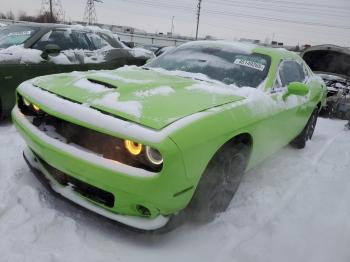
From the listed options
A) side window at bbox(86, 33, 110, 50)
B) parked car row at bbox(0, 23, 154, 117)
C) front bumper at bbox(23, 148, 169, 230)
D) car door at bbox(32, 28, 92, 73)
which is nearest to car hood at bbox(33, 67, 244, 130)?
front bumper at bbox(23, 148, 169, 230)

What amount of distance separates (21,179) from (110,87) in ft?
4.00

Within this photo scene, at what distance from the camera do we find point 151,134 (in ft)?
7.60

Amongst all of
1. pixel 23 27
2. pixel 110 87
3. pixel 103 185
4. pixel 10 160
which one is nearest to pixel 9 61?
pixel 23 27

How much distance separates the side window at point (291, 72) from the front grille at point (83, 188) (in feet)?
8.08

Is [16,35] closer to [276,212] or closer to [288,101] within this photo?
[288,101]

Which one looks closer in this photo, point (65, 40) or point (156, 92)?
point (156, 92)

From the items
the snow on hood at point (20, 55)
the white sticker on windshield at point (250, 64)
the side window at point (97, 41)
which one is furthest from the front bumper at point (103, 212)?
the side window at point (97, 41)

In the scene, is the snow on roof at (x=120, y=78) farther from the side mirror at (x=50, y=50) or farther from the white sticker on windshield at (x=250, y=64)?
the side mirror at (x=50, y=50)

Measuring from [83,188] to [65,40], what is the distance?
3.95 meters

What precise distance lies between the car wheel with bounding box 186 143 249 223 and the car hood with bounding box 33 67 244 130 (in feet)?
1.38

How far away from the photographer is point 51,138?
2770 mm

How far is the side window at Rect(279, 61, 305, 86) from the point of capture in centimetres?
428

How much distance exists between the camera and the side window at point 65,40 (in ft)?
18.8

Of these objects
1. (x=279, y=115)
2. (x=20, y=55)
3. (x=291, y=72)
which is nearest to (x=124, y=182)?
(x=279, y=115)
